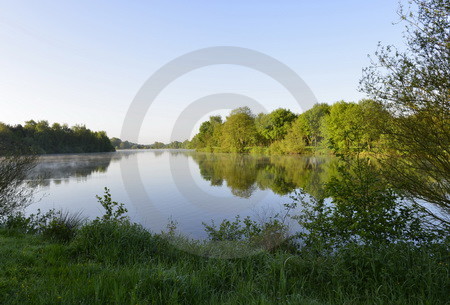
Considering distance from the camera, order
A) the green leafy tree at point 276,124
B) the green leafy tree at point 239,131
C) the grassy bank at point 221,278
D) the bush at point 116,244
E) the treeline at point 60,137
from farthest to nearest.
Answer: the treeline at point 60,137, the green leafy tree at point 239,131, the green leafy tree at point 276,124, the bush at point 116,244, the grassy bank at point 221,278

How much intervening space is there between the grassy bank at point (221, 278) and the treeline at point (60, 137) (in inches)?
3582

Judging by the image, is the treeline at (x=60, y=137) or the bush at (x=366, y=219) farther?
the treeline at (x=60, y=137)

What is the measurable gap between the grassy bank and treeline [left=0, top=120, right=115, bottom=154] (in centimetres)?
9099

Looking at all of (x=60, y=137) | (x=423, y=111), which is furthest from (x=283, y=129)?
(x=60, y=137)

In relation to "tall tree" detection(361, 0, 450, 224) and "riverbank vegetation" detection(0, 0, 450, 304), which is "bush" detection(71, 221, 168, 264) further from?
"tall tree" detection(361, 0, 450, 224)

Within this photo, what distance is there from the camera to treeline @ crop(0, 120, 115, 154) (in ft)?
294

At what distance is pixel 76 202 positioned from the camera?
17.7 meters

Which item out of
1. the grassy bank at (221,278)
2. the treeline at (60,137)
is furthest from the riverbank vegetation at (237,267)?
the treeline at (60,137)

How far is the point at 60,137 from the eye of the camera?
10944 cm

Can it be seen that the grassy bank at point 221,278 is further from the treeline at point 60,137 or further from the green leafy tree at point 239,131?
the treeline at point 60,137

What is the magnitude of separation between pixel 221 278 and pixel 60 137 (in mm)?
127483

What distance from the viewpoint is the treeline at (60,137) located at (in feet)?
294

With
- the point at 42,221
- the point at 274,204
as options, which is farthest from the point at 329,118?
the point at 42,221

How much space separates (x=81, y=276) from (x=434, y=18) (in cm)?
1043
